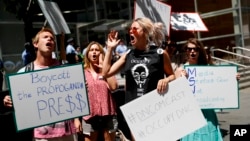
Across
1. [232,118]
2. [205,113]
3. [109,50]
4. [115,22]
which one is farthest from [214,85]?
[115,22]

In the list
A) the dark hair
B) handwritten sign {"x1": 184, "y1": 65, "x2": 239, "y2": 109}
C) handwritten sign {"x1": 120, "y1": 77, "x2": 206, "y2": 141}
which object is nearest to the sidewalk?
handwritten sign {"x1": 184, "y1": 65, "x2": 239, "y2": 109}

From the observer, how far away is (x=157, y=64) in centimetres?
362

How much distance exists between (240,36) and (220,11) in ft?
6.36

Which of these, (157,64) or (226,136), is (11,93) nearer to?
(157,64)

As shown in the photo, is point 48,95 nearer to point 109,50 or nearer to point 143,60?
point 109,50

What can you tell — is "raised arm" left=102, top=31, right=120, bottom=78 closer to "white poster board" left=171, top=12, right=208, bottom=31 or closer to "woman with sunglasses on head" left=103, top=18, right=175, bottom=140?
"woman with sunglasses on head" left=103, top=18, right=175, bottom=140

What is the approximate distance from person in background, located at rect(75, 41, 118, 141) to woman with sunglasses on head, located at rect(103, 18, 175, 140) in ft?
3.18

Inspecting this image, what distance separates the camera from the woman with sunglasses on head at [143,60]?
3594mm

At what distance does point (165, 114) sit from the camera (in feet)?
11.6

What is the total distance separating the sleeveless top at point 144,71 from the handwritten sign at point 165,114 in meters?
0.14

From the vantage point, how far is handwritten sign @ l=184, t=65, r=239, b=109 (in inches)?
173

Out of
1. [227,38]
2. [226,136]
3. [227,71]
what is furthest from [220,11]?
[227,71]

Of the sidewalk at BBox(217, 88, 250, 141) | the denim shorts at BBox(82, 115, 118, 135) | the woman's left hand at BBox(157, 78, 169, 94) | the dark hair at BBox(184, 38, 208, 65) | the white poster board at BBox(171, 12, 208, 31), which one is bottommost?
the sidewalk at BBox(217, 88, 250, 141)

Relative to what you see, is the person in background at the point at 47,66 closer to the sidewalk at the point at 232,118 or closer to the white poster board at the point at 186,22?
the sidewalk at the point at 232,118
